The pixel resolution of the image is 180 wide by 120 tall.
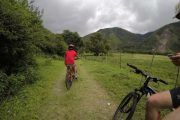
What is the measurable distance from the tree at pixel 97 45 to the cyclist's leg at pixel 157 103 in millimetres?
82428

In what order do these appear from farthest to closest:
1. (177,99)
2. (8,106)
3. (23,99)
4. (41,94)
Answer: (41,94) → (23,99) → (8,106) → (177,99)

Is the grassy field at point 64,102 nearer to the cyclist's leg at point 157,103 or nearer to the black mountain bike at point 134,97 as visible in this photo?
the black mountain bike at point 134,97

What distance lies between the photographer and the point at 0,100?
10.4 metres

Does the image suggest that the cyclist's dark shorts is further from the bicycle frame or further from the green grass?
the green grass

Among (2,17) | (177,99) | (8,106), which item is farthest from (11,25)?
(177,99)

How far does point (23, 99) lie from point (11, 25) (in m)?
3.86

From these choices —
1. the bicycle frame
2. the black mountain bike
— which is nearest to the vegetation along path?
the black mountain bike

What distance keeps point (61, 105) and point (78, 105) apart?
594 millimetres

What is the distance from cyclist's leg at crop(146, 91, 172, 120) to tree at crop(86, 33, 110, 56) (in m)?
82.4

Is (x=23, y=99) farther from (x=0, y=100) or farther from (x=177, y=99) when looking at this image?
(x=177, y=99)

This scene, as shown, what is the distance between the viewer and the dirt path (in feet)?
29.5

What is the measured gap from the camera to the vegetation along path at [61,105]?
8898 millimetres

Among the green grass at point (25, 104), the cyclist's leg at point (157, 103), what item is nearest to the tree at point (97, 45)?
the green grass at point (25, 104)

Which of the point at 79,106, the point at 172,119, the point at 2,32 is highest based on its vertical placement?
the point at 2,32
